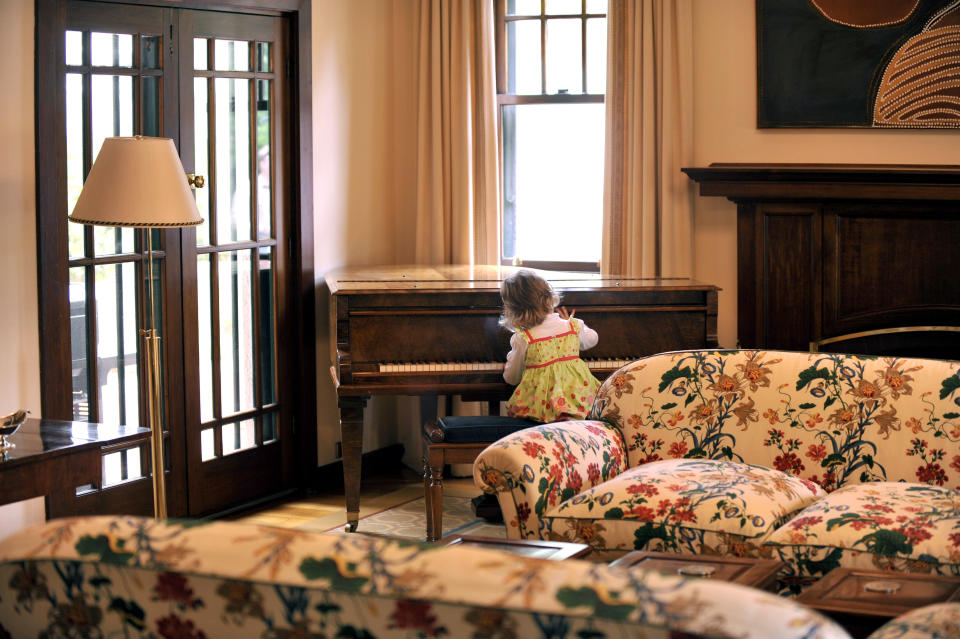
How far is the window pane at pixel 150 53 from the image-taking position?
13.5ft

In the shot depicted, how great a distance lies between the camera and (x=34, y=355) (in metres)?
3.73

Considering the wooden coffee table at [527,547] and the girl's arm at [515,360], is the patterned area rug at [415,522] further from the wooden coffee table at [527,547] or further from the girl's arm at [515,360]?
the wooden coffee table at [527,547]

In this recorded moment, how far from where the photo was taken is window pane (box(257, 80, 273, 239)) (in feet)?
15.3

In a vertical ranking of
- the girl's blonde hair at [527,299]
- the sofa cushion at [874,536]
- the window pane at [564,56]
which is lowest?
the sofa cushion at [874,536]

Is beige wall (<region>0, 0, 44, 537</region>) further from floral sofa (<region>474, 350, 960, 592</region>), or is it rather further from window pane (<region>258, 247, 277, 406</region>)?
floral sofa (<region>474, 350, 960, 592</region>)

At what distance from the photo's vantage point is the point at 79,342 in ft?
12.8

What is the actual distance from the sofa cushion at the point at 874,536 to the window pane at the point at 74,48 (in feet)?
9.21

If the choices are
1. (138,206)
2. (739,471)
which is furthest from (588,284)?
(138,206)

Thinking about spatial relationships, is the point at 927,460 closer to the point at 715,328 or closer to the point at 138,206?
the point at 715,328

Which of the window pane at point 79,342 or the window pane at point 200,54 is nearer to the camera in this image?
the window pane at point 79,342

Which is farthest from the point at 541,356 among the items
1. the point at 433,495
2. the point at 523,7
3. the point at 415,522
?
the point at 523,7

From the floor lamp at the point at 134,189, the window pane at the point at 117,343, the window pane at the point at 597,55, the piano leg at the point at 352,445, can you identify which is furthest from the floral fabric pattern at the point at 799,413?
the window pane at the point at 597,55

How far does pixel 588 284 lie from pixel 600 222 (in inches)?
41.9

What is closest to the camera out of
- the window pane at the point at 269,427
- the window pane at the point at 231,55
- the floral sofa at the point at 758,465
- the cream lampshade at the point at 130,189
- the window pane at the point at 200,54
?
the floral sofa at the point at 758,465
